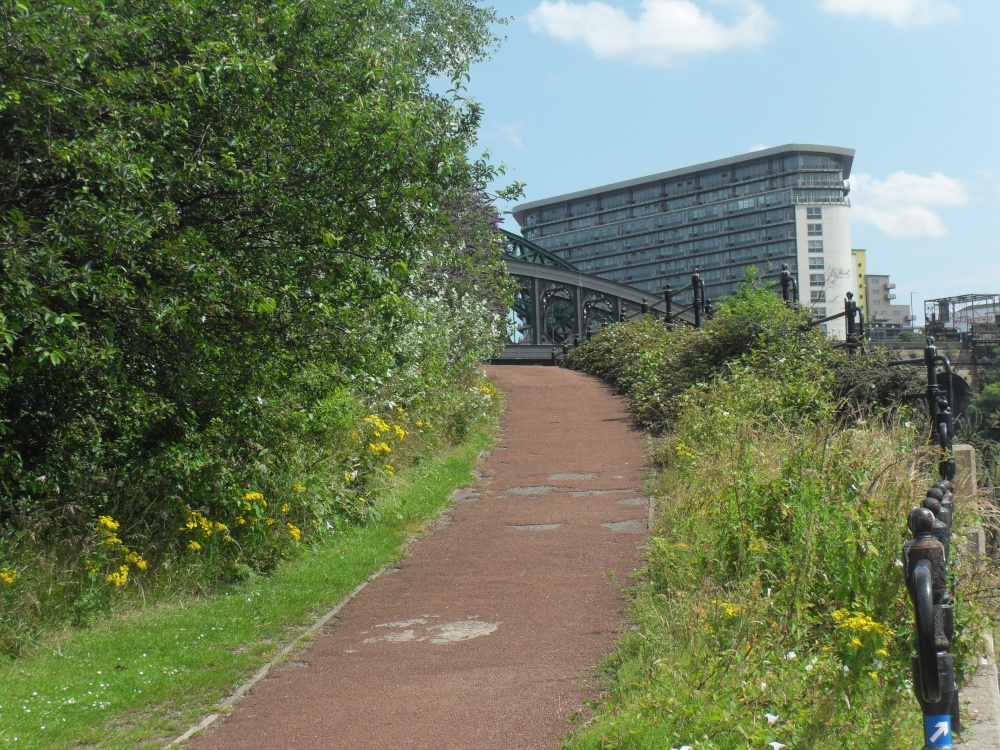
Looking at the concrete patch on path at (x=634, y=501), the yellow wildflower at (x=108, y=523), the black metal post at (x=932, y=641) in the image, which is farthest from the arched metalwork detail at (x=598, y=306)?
the black metal post at (x=932, y=641)

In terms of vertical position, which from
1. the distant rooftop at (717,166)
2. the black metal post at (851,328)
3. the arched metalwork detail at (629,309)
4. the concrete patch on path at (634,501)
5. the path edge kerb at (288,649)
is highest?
the distant rooftop at (717,166)

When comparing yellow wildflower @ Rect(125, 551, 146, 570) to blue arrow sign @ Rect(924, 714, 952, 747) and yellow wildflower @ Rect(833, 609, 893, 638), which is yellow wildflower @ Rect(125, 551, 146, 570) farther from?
blue arrow sign @ Rect(924, 714, 952, 747)

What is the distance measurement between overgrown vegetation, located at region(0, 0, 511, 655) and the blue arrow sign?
4.73m

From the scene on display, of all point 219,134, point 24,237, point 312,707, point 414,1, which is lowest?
point 312,707

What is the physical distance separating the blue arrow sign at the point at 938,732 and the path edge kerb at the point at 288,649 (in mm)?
3591

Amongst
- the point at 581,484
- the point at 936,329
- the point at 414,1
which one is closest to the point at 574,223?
the point at 936,329

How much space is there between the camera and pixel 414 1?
19.9 meters

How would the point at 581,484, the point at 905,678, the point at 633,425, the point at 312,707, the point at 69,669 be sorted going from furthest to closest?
the point at 633,425, the point at 581,484, the point at 69,669, the point at 312,707, the point at 905,678

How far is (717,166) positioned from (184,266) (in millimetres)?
131696

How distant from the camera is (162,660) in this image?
6.27 meters

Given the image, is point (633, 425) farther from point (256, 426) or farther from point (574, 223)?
point (574, 223)

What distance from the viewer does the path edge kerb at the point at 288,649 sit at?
529cm

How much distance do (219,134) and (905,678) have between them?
19.6ft

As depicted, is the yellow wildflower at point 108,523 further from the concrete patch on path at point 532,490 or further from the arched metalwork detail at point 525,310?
the arched metalwork detail at point 525,310
